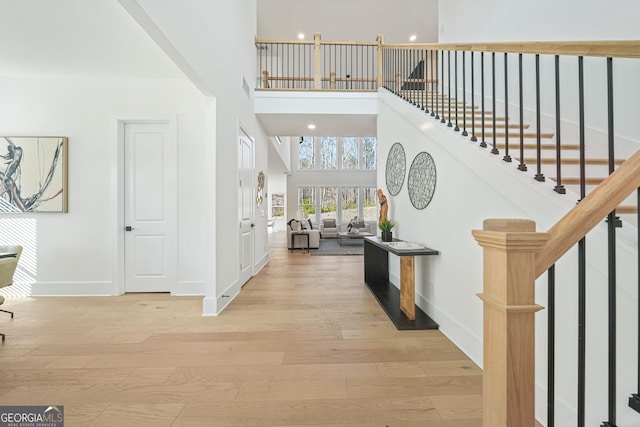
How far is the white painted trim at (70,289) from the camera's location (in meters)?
→ 3.80

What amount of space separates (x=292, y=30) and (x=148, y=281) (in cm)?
696

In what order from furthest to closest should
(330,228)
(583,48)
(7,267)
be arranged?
1. (330,228)
2. (7,267)
3. (583,48)

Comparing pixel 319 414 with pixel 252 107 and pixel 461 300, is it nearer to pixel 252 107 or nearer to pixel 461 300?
pixel 461 300

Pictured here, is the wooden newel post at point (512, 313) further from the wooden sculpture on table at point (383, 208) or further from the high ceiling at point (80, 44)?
the wooden sculpture on table at point (383, 208)

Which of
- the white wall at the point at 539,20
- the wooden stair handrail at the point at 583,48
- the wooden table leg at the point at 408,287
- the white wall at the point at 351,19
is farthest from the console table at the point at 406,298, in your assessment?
the white wall at the point at 351,19

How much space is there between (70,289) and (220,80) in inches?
129

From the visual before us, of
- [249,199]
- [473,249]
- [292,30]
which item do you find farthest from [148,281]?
[292,30]

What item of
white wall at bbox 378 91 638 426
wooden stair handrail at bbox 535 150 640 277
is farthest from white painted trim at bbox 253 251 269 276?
wooden stair handrail at bbox 535 150 640 277

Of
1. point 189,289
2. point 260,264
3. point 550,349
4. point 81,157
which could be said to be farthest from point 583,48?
point 260,264

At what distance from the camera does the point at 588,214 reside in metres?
0.86

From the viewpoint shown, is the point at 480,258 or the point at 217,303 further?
the point at 217,303

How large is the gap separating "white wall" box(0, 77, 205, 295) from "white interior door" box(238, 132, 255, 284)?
79cm

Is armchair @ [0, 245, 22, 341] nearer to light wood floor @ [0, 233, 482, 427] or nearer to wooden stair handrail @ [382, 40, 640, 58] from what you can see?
light wood floor @ [0, 233, 482, 427]

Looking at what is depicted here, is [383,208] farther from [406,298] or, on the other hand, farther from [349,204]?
[349,204]
